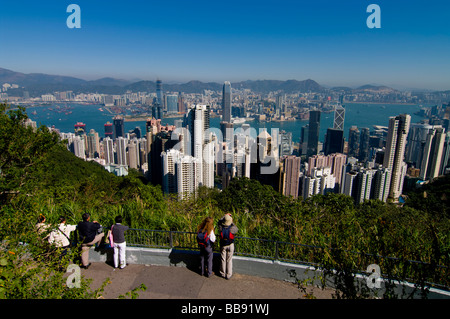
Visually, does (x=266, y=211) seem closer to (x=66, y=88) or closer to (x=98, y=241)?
(x=98, y=241)

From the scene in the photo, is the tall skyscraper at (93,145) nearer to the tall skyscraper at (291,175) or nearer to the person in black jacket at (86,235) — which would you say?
the tall skyscraper at (291,175)

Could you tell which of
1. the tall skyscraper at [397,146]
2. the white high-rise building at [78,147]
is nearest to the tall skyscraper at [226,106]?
the white high-rise building at [78,147]

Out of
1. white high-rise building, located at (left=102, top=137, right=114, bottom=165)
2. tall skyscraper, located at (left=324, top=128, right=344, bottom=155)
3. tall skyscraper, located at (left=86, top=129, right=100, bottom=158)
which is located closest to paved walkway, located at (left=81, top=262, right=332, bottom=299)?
white high-rise building, located at (left=102, top=137, right=114, bottom=165)

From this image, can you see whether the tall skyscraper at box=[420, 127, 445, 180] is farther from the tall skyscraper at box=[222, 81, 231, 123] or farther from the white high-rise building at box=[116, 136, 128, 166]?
the white high-rise building at box=[116, 136, 128, 166]

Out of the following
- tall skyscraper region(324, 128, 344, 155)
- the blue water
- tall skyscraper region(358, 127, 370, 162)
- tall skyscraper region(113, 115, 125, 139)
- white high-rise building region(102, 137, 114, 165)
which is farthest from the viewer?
the blue water

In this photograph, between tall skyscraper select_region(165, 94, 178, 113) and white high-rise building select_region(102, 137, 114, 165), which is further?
tall skyscraper select_region(165, 94, 178, 113)

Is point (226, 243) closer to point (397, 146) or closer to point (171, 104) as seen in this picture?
point (397, 146)

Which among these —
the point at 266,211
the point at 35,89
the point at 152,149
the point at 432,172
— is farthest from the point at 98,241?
the point at 35,89
